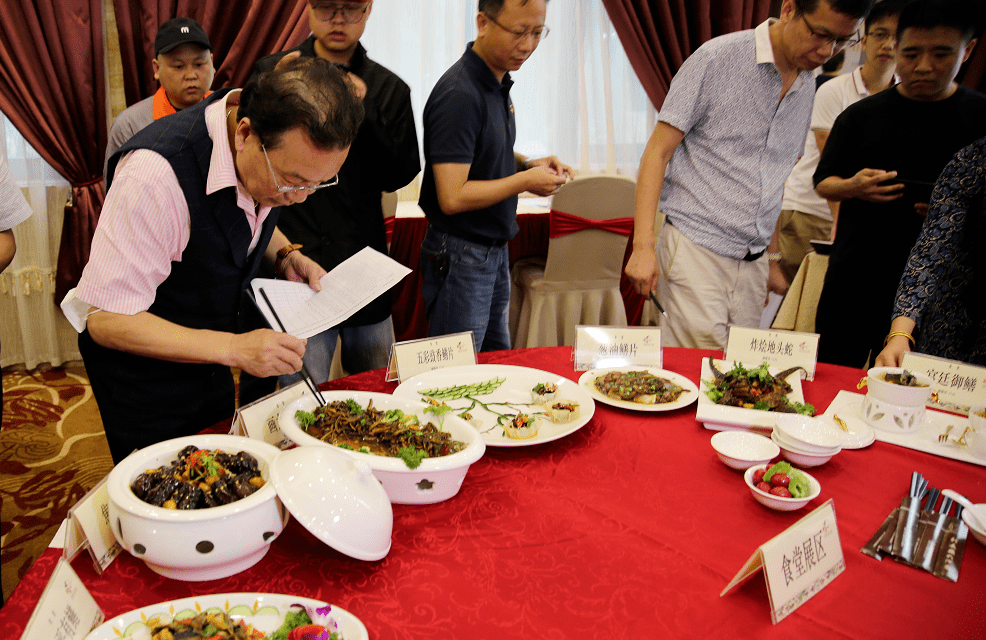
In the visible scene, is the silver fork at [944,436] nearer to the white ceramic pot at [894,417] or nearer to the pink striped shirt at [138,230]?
the white ceramic pot at [894,417]

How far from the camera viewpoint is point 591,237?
307cm

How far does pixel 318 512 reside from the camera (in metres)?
0.82

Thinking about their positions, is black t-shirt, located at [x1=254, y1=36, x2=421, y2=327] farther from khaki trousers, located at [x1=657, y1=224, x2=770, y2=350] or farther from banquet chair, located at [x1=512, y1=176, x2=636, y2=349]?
banquet chair, located at [x1=512, y1=176, x2=636, y2=349]

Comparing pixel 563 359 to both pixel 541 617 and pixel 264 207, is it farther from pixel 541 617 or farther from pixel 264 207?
pixel 541 617

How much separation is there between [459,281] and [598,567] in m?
1.26

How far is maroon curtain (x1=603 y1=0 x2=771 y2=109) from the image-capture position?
4363 millimetres

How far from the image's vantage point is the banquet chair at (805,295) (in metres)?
2.98

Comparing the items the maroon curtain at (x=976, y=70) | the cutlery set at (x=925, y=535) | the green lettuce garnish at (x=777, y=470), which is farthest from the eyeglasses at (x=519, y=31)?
the maroon curtain at (x=976, y=70)

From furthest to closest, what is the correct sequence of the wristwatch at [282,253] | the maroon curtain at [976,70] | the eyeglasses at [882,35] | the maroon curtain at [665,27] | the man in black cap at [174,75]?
1. the maroon curtain at [976,70]
2. the maroon curtain at [665,27]
3. the eyeglasses at [882,35]
4. the man in black cap at [174,75]
5. the wristwatch at [282,253]

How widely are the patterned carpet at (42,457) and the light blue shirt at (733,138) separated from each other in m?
2.21

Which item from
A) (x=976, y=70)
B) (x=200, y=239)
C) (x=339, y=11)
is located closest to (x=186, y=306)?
(x=200, y=239)

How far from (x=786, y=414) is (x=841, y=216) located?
4.41 ft

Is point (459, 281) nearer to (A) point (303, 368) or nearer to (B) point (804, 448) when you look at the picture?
(A) point (303, 368)

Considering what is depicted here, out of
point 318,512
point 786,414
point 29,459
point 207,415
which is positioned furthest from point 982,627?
point 29,459
